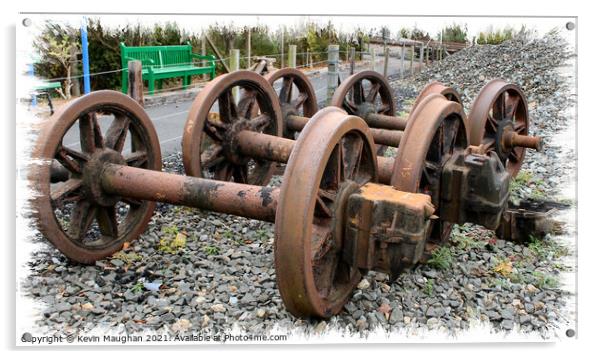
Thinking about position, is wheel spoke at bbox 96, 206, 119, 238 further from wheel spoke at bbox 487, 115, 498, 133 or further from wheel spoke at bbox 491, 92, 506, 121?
wheel spoke at bbox 491, 92, 506, 121

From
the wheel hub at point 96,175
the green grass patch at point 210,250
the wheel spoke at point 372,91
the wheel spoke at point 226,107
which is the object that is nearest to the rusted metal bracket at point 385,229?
the green grass patch at point 210,250

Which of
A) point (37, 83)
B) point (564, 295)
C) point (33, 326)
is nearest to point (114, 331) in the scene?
point (33, 326)

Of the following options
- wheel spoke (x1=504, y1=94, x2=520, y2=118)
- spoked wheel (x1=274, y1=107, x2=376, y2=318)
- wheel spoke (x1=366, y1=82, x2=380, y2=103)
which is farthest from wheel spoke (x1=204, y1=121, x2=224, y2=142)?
wheel spoke (x1=504, y1=94, x2=520, y2=118)

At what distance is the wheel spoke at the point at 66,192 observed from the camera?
3441 millimetres

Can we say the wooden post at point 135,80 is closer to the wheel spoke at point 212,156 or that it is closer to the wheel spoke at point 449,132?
the wheel spoke at point 212,156

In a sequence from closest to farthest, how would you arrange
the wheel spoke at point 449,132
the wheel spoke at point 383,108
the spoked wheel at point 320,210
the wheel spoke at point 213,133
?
the spoked wheel at point 320,210 < the wheel spoke at point 449,132 < the wheel spoke at point 213,133 < the wheel spoke at point 383,108

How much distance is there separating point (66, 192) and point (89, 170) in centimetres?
21

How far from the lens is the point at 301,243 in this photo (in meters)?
2.55

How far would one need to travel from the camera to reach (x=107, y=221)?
12.8 feet

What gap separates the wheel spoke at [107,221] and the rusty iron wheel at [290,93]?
2144 mm

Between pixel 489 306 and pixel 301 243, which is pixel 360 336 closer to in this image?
pixel 301 243

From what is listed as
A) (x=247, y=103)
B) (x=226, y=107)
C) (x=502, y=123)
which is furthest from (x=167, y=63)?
(x=502, y=123)

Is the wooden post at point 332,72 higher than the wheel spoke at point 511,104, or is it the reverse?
the wooden post at point 332,72

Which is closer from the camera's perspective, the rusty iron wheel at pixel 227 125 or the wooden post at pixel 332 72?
the rusty iron wheel at pixel 227 125
